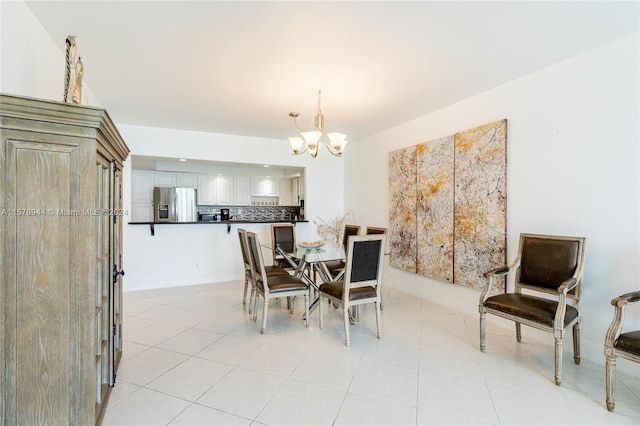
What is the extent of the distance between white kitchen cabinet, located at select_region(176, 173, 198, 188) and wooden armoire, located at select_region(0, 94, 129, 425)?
5.50 m

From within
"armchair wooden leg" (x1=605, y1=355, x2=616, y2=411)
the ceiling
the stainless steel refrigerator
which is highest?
the ceiling

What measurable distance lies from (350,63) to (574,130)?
76.5 inches

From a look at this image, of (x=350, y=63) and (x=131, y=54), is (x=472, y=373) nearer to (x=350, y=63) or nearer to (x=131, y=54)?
(x=350, y=63)

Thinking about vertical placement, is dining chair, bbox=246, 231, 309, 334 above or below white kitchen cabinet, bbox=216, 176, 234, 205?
below

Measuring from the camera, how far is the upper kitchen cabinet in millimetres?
7180

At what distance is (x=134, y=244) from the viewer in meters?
4.48

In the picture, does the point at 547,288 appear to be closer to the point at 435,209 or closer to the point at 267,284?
the point at 435,209

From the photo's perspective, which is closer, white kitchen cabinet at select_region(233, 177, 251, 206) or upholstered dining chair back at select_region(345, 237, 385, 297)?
upholstered dining chair back at select_region(345, 237, 385, 297)

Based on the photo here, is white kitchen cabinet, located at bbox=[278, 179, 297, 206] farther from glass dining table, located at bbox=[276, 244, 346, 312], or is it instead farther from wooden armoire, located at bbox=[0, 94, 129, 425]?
wooden armoire, located at bbox=[0, 94, 129, 425]

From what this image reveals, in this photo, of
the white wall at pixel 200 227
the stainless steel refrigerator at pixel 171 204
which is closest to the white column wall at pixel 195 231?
the white wall at pixel 200 227

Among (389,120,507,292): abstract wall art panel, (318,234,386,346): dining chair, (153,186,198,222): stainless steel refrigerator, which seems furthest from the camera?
(153,186,198,222): stainless steel refrigerator

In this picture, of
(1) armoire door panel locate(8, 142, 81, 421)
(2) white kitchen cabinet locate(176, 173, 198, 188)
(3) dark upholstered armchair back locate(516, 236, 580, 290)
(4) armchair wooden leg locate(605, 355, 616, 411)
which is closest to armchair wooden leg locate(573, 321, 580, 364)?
(3) dark upholstered armchair back locate(516, 236, 580, 290)

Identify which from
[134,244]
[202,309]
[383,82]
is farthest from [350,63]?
[134,244]

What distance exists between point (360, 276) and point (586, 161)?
81.3 inches
